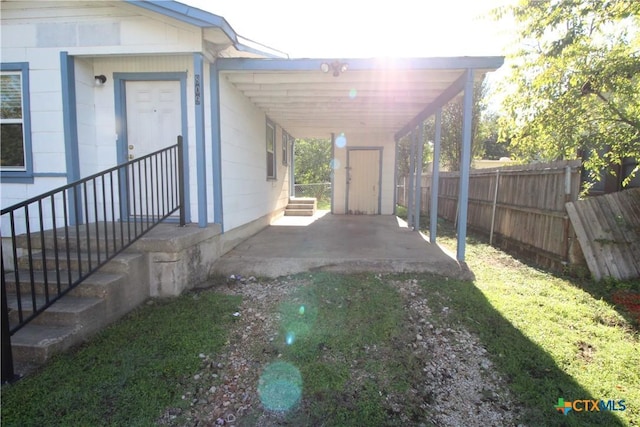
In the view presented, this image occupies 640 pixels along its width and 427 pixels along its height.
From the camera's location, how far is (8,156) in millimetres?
4688

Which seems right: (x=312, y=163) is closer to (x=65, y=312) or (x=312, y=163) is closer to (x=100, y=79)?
(x=100, y=79)

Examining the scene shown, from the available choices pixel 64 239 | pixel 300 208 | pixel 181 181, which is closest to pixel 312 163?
pixel 300 208

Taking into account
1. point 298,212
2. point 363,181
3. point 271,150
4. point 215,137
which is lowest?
point 298,212

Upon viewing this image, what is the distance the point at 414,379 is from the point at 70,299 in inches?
120

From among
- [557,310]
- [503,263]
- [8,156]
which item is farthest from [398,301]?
[8,156]

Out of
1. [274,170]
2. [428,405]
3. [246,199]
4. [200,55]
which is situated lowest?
[428,405]

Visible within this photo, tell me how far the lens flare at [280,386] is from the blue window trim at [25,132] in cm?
430

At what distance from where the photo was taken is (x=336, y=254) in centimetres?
504

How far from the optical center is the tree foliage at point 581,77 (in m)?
4.81

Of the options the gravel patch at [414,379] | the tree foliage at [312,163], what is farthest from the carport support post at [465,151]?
the tree foliage at [312,163]

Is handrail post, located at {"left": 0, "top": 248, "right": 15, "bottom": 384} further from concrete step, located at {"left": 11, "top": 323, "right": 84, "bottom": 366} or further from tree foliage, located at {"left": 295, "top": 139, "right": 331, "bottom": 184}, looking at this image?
tree foliage, located at {"left": 295, "top": 139, "right": 331, "bottom": 184}

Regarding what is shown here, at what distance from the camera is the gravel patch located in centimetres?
226

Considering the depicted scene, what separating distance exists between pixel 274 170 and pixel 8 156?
16.4ft

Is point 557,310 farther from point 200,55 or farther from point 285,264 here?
point 200,55
